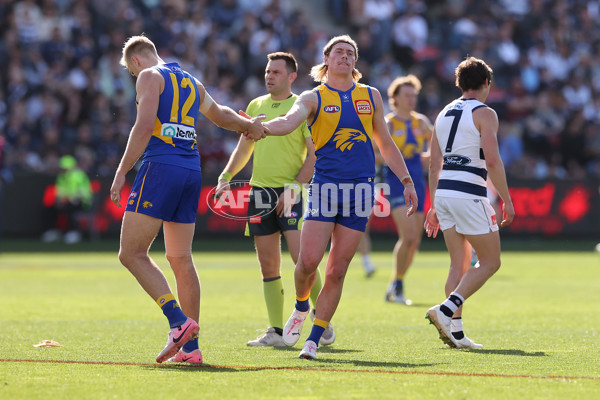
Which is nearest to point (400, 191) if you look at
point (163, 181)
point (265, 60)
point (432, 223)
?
point (432, 223)

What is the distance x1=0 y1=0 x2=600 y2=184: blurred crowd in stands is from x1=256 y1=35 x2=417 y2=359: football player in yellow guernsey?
1593 centimetres

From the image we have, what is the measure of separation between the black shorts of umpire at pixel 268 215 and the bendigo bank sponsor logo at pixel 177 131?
63.1 inches

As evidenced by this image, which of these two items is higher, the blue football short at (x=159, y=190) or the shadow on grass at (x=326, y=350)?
the blue football short at (x=159, y=190)

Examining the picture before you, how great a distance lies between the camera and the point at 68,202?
76.4 ft

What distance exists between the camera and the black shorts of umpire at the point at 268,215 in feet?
28.8

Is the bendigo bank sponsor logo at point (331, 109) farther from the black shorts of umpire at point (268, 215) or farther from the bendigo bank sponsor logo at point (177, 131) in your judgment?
the black shorts of umpire at point (268, 215)

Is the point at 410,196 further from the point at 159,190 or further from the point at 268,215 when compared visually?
the point at 159,190

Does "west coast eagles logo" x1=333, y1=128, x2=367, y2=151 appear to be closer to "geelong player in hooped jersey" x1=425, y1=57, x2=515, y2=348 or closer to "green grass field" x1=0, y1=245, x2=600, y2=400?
"geelong player in hooped jersey" x1=425, y1=57, x2=515, y2=348

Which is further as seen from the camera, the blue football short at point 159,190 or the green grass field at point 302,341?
the blue football short at point 159,190

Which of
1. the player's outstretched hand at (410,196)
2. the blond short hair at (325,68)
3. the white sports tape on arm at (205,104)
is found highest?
the blond short hair at (325,68)

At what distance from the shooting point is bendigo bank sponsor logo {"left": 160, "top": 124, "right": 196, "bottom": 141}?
23.5 feet

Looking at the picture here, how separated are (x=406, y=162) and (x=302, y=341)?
170 inches

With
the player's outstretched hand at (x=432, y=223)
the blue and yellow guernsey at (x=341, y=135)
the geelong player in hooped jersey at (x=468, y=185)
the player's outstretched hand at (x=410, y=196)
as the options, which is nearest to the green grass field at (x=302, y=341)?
the geelong player in hooped jersey at (x=468, y=185)

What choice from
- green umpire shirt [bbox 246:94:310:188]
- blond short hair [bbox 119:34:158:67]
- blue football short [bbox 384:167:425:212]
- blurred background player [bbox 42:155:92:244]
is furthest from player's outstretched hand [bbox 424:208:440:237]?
blurred background player [bbox 42:155:92:244]
